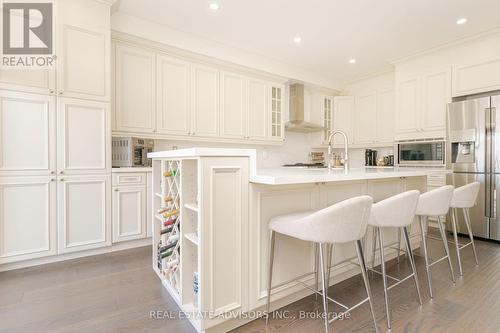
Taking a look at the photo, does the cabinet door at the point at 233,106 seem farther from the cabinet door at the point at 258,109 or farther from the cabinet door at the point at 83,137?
the cabinet door at the point at 83,137

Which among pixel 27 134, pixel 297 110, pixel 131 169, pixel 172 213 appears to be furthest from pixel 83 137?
pixel 297 110

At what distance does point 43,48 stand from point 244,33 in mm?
2207

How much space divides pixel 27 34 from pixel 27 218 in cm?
168

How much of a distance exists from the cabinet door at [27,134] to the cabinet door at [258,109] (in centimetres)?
256

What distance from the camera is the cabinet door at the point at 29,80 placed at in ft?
7.23

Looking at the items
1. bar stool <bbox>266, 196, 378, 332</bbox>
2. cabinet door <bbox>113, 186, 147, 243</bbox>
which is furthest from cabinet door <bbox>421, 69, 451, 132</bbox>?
cabinet door <bbox>113, 186, 147, 243</bbox>

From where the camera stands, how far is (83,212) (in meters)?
2.54

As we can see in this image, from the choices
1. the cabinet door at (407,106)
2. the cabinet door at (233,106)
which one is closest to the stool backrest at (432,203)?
the cabinet door at (407,106)

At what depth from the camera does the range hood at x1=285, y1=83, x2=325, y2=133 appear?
4.64 m

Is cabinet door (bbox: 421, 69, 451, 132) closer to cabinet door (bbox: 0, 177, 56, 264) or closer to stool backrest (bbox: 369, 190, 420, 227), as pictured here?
stool backrest (bbox: 369, 190, 420, 227)

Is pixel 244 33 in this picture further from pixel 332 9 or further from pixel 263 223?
pixel 263 223

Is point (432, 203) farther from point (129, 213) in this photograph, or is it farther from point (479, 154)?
point (129, 213)

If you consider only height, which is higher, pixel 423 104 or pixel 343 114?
pixel 343 114

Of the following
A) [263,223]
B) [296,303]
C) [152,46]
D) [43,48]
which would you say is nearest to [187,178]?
[263,223]
